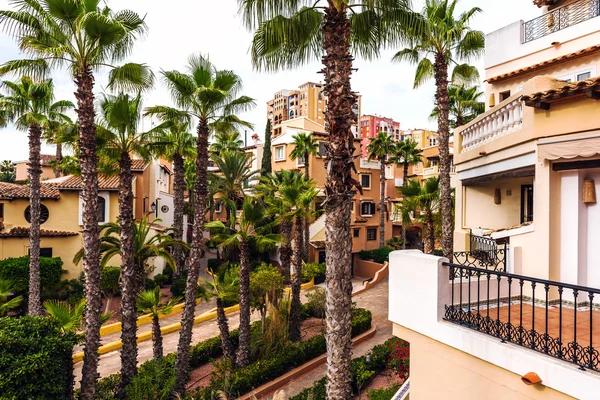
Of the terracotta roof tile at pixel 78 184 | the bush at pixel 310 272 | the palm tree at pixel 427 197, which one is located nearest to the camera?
the palm tree at pixel 427 197

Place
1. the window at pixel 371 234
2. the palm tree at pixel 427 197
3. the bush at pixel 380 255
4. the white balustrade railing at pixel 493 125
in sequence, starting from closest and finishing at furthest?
the white balustrade railing at pixel 493 125, the palm tree at pixel 427 197, the bush at pixel 380 255, the window at pixel 371 234

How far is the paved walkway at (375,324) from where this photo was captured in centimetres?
1433

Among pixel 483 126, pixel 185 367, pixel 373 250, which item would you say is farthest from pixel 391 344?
pixel 373 250

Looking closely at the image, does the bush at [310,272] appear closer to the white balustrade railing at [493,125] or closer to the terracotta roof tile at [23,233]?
the terracotta roof tile at [23,233]

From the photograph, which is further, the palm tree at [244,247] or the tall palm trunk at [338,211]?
the palm tree at [244,247]

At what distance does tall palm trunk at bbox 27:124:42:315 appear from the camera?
1978cm

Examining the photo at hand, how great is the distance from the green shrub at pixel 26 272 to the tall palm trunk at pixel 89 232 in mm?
13937

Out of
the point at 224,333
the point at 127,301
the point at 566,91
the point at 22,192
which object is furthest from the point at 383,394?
the point at 22,192

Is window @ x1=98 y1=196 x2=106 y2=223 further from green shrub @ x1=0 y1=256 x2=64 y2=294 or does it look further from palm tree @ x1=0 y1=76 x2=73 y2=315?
palm tree @ x1=0 y1=76 x2=73 y2=315

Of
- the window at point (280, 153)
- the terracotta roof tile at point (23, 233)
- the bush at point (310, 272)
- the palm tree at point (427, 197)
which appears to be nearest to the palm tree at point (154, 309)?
the palm tree at point (427, 197)

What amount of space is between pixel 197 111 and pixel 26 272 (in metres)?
16.6

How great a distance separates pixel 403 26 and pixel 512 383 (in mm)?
8268

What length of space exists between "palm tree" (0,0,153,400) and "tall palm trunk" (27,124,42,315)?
10409 millimetres

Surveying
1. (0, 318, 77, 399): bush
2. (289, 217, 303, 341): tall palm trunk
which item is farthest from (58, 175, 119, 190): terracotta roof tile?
(0, 318, 77, 399): bush
